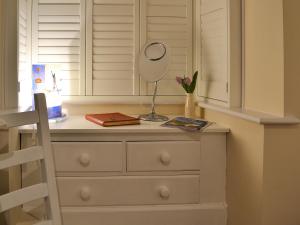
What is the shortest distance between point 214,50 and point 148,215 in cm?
97

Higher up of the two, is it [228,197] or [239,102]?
[239,102]

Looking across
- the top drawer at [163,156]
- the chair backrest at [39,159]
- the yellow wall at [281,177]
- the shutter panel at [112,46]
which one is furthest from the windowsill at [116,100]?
the chair backrest at [39,159]

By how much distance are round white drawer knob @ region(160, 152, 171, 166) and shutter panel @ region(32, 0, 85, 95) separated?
746 millimetres

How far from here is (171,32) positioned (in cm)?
242

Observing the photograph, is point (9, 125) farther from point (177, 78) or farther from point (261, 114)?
point (177, 78)

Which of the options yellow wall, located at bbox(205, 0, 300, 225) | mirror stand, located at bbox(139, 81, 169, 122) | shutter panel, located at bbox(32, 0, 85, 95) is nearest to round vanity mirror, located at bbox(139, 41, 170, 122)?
mirror stand, located at bbox(139, 81, 169, 122)

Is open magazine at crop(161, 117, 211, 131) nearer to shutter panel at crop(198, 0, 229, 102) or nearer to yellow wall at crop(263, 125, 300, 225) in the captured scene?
shutter panel at crop(198, 0, 229, 102)

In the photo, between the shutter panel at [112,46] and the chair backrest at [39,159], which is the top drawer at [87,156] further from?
the chair backrest at [39,159]

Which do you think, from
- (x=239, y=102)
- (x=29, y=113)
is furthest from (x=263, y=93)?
(x=29, y=113)

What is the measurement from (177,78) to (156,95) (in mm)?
218

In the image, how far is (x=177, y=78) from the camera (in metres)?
2.29

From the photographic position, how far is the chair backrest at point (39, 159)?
3.59 ft

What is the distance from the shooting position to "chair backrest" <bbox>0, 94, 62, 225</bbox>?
1.10 m

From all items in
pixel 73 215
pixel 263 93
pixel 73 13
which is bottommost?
pixel 73 215
